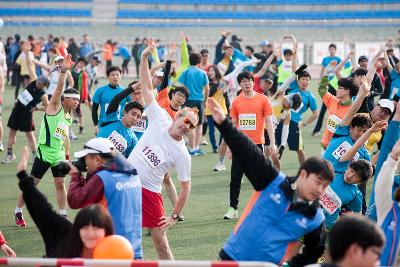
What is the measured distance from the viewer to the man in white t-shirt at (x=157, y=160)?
7227 mm

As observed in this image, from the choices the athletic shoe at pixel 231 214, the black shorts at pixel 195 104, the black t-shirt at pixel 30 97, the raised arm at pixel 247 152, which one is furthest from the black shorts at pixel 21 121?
the raised arm at pixel 247 152

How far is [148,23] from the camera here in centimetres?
4522

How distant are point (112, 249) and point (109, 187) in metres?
0.92

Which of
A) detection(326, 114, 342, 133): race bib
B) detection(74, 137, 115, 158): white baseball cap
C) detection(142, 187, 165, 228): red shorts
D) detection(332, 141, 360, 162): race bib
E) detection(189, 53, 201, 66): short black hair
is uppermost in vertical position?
detection(74, 137, 115, 158): white baseball cap

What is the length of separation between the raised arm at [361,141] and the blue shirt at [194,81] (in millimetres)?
6870

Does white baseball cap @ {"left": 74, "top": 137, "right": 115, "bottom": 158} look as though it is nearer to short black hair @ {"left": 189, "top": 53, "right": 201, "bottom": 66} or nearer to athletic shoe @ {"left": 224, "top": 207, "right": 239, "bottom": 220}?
athletic shoe @ {"left": 224, "top": 207, "right": 239, "bottom": 220}

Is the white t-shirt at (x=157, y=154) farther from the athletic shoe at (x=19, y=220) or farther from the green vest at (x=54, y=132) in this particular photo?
the athletic shoe at (x=19, y=220)

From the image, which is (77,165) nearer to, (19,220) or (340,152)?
(340,152)

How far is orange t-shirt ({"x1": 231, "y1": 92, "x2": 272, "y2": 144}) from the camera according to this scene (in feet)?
34.1

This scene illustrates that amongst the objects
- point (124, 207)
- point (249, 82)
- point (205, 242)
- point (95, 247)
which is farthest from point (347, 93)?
point (95, 247)

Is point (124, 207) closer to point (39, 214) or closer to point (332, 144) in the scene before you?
point (39, 214)

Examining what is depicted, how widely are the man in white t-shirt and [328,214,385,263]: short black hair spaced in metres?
3.21

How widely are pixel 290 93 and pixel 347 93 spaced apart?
347 centimetres

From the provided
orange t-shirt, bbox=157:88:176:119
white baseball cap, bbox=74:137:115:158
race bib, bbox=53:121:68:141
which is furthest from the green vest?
white baseball cap, bbox=74:137:115:158
